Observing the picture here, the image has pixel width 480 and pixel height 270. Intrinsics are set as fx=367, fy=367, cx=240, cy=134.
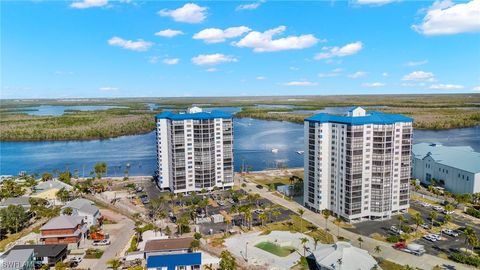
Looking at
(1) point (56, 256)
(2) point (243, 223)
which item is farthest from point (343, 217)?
(1) point (56, 256)

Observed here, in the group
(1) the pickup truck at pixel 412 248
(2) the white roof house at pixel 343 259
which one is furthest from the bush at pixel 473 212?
(2) the white roof house at pixel 343 259

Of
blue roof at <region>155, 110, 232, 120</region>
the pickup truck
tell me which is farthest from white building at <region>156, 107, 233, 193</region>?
the pickup truck

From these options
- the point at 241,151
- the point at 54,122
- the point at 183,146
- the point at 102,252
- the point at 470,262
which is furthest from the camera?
the point at 54,122

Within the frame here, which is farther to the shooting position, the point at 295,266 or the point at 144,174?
the point at 144,174

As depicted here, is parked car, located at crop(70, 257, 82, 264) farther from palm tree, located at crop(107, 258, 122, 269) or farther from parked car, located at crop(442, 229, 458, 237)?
parked car, located at crop(442, 229, 458, 237)

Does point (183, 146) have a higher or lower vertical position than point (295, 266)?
higher

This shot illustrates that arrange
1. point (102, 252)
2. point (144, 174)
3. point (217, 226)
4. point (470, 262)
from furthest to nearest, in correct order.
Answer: point (144, 174) < point (217, 226) < point (102, 252) < point (470, 262)

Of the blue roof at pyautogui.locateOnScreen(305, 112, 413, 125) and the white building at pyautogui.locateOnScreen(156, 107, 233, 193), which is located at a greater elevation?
the blue roof at pyautogui.locateOnScreen(305, 112, 413, 125)

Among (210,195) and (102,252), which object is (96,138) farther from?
(102,252)
